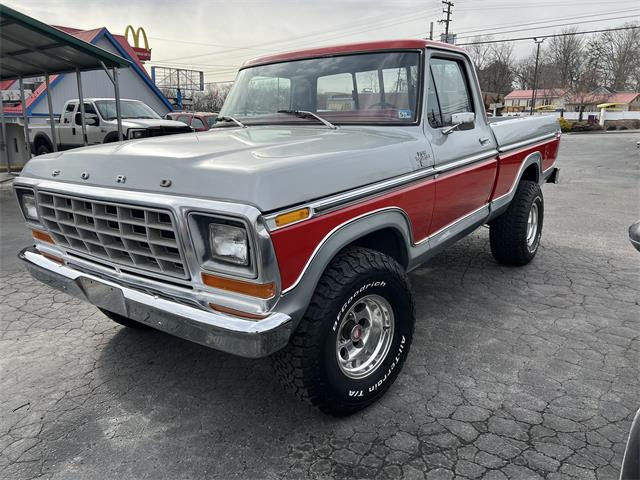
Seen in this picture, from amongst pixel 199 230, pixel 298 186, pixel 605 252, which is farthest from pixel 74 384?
pixel 605 252

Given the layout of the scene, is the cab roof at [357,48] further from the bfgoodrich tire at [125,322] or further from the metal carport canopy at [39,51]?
the metal carport canopy at [39,51]

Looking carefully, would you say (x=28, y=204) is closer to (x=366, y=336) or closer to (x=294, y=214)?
(x=294, y=214)

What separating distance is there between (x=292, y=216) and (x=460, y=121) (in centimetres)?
176

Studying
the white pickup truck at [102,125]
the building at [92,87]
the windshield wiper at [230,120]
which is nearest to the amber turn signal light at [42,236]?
the windshield wiper at [230,120]

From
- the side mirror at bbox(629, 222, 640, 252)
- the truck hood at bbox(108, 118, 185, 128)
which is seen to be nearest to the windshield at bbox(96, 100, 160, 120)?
the truck hood at bbox(108, 118, 185, 128)

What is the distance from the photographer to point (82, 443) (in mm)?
2459

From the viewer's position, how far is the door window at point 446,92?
344 centimetres

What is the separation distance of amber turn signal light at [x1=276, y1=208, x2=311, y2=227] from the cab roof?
179cm

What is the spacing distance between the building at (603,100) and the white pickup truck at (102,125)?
186ft

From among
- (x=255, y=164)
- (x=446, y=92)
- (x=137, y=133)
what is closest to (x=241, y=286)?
(x=255, y=164)

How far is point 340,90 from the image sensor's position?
3.51m

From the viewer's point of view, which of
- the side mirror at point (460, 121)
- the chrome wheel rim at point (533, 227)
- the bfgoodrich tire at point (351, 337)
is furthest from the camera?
the chrome wheel rim at point (533, 227)

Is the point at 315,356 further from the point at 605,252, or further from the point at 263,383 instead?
the point at 605,252

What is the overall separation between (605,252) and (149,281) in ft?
16.8
